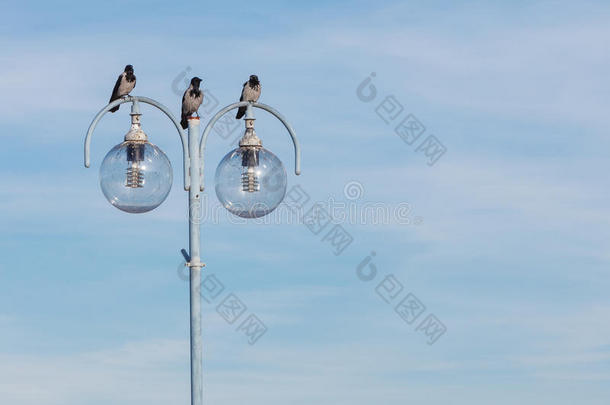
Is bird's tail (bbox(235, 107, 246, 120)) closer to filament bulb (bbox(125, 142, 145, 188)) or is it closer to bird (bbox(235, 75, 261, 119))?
bird (bbox(235, 75, 261, 119))

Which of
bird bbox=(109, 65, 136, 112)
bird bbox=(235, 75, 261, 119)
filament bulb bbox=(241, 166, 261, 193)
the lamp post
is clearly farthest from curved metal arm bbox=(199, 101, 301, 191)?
bird bbox=(109, 65, 136, 112)

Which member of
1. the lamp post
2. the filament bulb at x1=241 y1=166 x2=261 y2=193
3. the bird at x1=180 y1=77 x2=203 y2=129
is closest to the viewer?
the lamp post

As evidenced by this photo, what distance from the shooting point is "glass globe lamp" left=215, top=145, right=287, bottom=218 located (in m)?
9.67

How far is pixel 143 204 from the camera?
9.60 meters

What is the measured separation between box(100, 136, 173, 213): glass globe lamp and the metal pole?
31 cm

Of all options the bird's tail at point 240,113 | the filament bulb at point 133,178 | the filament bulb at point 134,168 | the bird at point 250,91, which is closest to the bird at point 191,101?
the filament bulb at point 134,168

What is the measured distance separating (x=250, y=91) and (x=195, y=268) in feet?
12.3

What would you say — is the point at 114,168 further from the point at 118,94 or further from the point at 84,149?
the point at 118,94

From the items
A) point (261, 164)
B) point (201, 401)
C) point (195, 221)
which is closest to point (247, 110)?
point (261, 164)

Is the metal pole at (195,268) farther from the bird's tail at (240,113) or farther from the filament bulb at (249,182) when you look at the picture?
the bird's tail at (240,113)

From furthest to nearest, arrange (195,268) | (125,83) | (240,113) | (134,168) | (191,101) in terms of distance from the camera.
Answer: (125,83)
(240,113)
(191,101)
(134,168)
(195,268)

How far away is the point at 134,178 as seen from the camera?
958 cm

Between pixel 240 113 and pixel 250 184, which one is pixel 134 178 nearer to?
pixel 250 184

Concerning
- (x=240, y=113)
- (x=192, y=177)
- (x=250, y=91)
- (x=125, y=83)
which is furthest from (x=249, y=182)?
(x=125, y=83)
